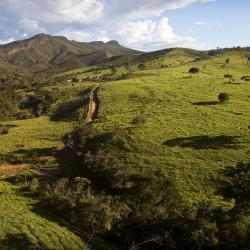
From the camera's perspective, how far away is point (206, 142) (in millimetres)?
61438

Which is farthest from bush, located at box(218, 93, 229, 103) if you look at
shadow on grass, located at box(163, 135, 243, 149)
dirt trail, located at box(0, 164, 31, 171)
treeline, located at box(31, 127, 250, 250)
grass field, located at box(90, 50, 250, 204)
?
dirt trail, located at box(0, 164, 31, 171)

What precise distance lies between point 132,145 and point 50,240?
88.2 ft

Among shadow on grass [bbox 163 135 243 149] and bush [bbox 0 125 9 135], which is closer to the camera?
shadow on grass [bbox 163 135 243 149]

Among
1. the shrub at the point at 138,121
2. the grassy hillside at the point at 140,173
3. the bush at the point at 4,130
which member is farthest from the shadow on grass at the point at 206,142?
the bush at the point at 4,130

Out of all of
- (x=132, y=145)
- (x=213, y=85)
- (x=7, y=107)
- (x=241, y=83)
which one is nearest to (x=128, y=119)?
(x=132, y=145)

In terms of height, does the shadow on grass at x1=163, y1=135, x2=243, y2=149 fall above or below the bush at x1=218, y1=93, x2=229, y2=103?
below

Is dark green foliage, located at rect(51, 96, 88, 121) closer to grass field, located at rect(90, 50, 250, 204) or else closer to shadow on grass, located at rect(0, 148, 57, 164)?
grass field, located at rect(90, 50, 250, 204)

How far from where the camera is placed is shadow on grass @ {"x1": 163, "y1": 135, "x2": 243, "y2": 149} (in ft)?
195

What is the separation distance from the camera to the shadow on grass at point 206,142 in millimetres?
59531

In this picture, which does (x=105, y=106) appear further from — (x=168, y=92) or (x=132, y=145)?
(x=132, y=145)

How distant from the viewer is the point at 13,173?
2378 inches

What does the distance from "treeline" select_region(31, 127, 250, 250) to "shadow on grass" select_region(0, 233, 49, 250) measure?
22.0 ft

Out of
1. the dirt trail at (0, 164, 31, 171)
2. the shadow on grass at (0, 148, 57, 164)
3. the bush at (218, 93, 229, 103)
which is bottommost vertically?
the dirt trail at (0, 164, 31, 171)

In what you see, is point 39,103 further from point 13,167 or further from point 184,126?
point 184,126
